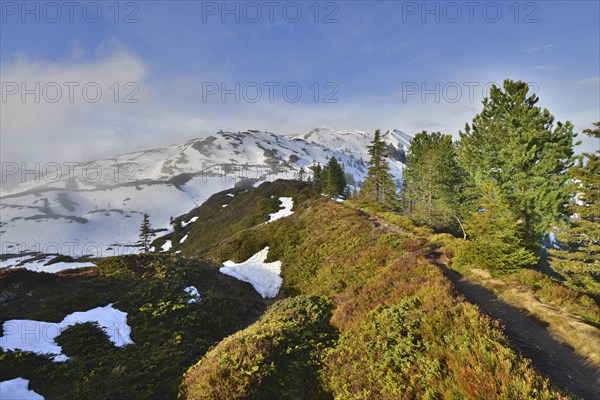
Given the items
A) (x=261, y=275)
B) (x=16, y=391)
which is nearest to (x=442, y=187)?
(x=261, y=275)

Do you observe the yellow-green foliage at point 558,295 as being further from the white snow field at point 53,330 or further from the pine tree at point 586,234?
the white snow field at point 53,330

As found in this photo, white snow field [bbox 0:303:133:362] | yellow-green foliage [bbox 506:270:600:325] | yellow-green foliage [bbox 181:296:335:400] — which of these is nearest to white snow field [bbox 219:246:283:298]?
white snow field [bbox 0:303:133:362]

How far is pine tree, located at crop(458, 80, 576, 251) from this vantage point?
2092 cm

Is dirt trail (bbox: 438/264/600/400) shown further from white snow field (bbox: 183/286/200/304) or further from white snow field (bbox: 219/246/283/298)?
white snow field (bbox: 219/246/283/298)

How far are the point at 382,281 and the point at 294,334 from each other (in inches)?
218

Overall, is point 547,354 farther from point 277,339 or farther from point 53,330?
point 53,330

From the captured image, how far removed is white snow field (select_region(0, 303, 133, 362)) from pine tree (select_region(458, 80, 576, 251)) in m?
22.9

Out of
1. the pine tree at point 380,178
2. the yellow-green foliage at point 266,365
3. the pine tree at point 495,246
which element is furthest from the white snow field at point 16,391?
the pine tree at point 380,178

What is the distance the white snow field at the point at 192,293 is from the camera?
15453 millimetres

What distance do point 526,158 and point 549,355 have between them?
18.0 m

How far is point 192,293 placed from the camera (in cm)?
1630

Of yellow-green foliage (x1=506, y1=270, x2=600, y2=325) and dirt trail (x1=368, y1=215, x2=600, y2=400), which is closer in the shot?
dirt trail (x1=368, y1=215, x2=600, y2=400)

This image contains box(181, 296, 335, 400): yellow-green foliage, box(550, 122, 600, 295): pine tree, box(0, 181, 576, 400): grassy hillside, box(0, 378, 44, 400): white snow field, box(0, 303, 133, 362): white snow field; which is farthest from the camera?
box(550, 122, 600, 295): pine tree

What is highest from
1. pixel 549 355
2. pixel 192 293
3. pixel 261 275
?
pixel 549 355
